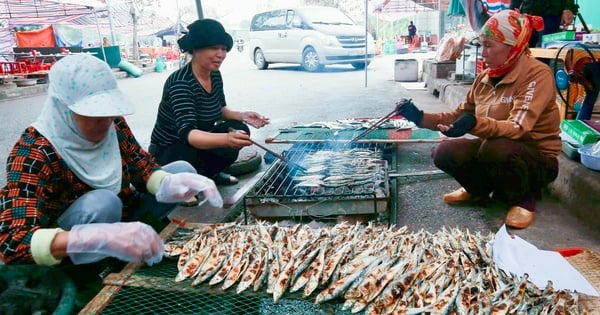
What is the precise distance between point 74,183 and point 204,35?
75.8 inches

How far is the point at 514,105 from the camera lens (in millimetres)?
3404

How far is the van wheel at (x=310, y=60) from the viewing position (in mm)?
17625

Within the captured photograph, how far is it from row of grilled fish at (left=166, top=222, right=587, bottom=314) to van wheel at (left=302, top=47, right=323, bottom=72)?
50.9ft

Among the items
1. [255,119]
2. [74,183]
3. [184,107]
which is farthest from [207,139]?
[74,183]

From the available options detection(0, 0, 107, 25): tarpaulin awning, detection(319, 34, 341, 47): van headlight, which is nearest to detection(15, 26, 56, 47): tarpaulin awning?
detection(0, 0, 107, 25): tarpaulin awning

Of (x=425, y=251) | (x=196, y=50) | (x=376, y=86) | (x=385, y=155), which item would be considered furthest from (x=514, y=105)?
(x=376, y=86)

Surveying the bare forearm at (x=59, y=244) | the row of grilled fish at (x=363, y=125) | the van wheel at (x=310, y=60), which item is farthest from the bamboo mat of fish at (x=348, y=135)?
the van wheel at (x=310, y=60)

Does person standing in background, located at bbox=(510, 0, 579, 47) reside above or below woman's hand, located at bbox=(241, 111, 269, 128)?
above

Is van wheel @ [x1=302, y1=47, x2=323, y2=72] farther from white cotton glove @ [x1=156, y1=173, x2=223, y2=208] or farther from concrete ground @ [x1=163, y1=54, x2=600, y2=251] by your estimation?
white cotton glove @ [x1=156, y1=173, x2=223, y2=208]

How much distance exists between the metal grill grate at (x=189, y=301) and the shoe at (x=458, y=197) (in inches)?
95.8

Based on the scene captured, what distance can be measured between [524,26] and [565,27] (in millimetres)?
3583

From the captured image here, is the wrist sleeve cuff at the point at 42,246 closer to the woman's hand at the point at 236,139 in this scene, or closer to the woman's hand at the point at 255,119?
the woman's hand at the point at 236,139

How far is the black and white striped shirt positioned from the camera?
156 inches

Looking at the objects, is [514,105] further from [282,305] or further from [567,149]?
[282,305]
